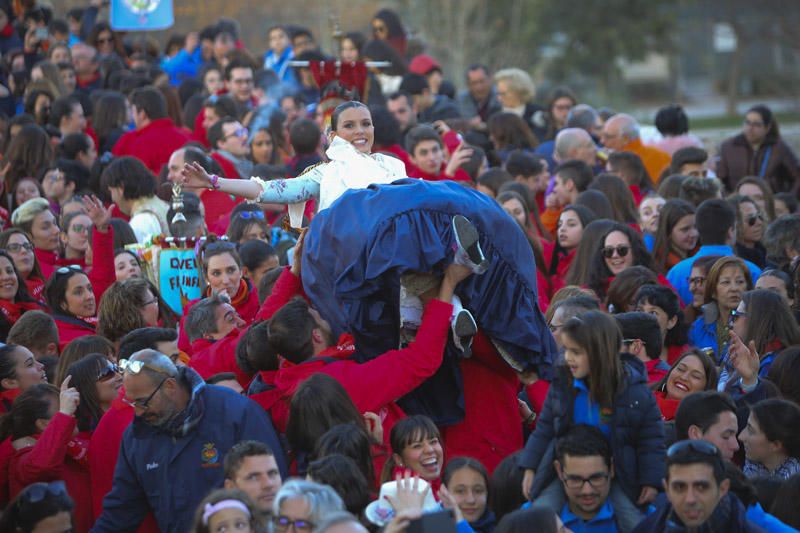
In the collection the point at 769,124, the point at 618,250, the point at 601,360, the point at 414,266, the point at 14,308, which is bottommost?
the point at 14,308

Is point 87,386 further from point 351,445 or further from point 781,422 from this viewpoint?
point 781,422

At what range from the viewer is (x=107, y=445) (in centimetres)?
624

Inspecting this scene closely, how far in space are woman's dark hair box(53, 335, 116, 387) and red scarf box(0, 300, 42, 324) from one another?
140 centimetres

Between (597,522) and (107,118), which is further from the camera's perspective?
(107,118)

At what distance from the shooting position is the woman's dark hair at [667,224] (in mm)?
9469

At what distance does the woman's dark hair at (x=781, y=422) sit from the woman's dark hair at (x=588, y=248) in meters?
2.84

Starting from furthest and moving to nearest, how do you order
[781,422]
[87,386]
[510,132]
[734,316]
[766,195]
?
[510,132], [766,195], [734,316], [87,386], [781,422]

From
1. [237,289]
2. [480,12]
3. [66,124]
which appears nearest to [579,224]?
[237,289]

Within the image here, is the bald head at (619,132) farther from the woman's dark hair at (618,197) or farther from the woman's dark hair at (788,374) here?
the woman's dark hair at (788,374)

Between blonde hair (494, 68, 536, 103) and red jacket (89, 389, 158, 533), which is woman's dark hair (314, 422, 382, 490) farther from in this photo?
blonde hair (494, 68, 536, 103)

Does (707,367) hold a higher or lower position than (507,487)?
higher

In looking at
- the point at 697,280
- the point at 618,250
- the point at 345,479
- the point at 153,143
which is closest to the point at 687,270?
Result: the point at 697,280

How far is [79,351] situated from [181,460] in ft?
4.91

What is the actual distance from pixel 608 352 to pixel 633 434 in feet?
1.13
